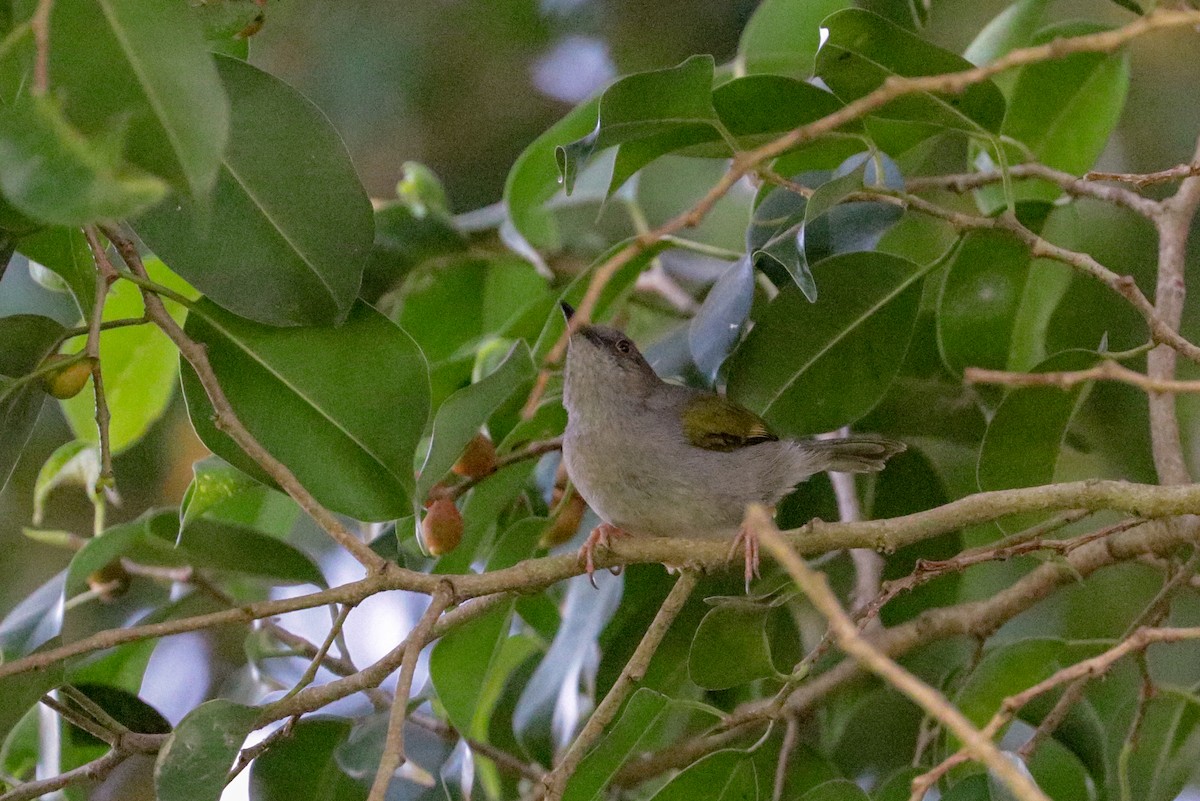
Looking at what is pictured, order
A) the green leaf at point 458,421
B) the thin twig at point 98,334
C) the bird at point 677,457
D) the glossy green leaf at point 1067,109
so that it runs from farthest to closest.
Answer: the glossy green leaf at point 1067,109 → the bird at point 677,457 → the green leaf at point 458,421 → the thin twig at point 98,334

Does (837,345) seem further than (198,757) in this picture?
Yes

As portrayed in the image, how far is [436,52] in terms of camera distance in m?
5.74

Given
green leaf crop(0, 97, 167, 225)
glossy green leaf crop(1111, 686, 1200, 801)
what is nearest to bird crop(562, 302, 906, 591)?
glossy green leaf crop(1111, 686, 1200, 801)

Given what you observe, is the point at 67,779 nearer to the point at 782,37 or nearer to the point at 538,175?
the point at 538,175

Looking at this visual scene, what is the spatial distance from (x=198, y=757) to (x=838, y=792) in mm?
1189

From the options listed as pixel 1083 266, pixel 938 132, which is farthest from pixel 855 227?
pixel 1083 266

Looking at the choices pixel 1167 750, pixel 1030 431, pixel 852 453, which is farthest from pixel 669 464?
pixel 1167 750

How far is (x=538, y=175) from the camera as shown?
3174 millimetres

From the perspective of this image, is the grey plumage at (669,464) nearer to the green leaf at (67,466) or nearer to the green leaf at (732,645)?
the green leaf at (732,645)

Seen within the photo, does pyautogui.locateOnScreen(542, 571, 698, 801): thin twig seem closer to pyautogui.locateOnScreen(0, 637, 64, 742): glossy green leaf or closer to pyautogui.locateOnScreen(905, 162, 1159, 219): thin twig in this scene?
pyautogui.locateOnScreen(0, 637, 64, 742): glossy green leaf

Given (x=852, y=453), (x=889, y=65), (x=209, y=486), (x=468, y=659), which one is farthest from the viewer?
(x=852, y=453)

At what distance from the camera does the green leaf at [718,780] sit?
2352mm

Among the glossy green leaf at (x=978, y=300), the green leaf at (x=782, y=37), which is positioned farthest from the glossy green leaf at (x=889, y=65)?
the green leaf at (x=782, y=37)

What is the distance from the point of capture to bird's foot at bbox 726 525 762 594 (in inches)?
103
